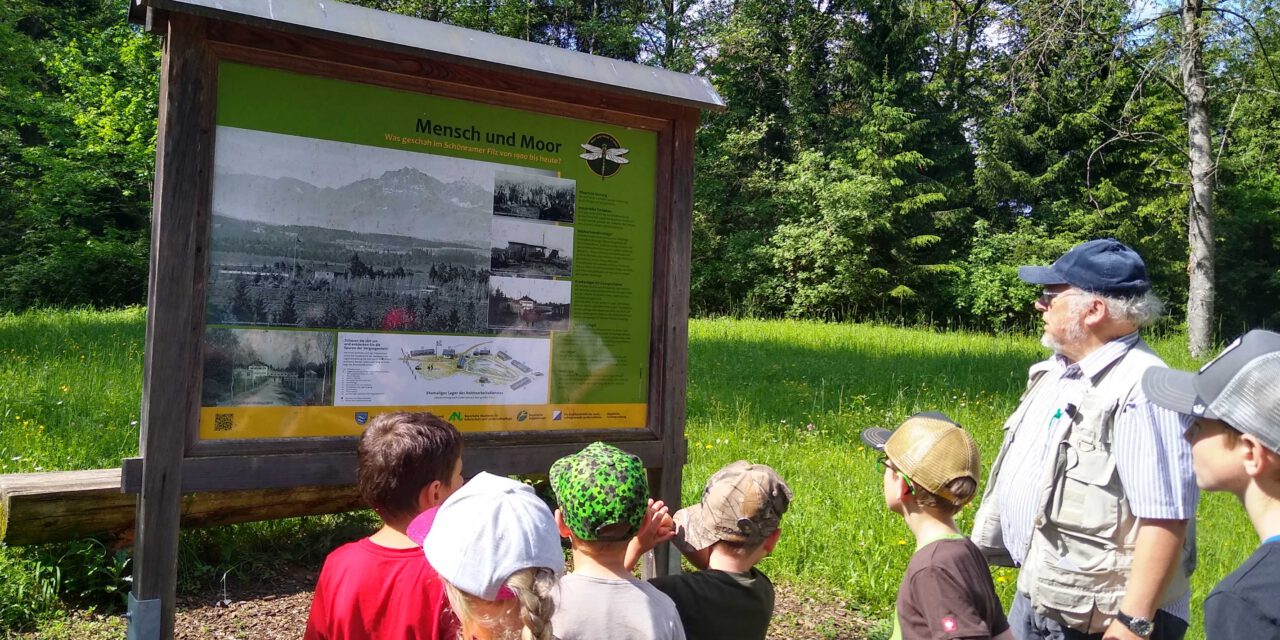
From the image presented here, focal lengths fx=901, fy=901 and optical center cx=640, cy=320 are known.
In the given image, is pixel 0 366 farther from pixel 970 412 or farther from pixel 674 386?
pixel 970 412

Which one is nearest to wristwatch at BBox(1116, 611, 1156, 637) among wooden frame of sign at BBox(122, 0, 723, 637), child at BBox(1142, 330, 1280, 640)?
child at BBox(1142, 330, 1280, 640)

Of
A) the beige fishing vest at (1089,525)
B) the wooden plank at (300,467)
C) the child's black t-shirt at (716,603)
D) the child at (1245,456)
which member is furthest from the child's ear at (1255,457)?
the wooden plank at (300,467)

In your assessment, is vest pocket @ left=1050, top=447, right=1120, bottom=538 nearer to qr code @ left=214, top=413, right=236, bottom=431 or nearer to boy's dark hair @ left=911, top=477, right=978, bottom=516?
boy's dark hair @ left=911, top=477, right=978, bottom=516

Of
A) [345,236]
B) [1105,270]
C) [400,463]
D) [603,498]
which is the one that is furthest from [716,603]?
[345,236]

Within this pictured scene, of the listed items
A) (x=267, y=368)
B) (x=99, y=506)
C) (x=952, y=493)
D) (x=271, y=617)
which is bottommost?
(x=271, y=617)

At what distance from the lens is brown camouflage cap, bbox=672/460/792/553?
8.13 ft

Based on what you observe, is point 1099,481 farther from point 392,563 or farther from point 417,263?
point 417,263

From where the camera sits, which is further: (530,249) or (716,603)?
(530,249)

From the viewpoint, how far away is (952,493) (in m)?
2.48

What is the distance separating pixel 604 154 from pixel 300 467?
179 centimetres

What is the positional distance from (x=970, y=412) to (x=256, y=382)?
7.49 metres

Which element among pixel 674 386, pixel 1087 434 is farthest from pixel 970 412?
pixel 1087 434

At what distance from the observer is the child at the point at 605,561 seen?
205cm

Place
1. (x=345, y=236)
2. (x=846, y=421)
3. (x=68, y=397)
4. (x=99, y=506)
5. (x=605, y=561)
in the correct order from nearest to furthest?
(x=605, y=561)
(x=345, y=236)
(x=99, y=506)
(x=68, y=397)
(x=846, y=421)
